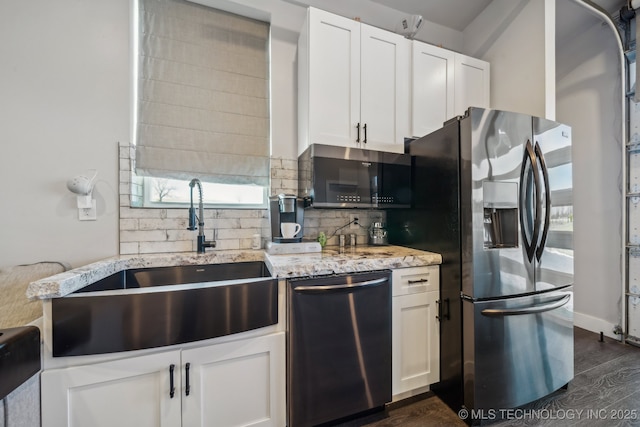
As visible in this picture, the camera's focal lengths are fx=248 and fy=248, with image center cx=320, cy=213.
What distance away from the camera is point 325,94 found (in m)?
1.76

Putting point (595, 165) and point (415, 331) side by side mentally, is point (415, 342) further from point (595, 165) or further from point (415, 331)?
point (595, 165)

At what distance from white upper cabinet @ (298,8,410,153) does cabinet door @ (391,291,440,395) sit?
1147 mm

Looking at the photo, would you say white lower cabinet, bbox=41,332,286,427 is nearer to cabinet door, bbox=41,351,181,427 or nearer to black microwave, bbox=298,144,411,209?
cabinet door, bbox=41,351,181,427

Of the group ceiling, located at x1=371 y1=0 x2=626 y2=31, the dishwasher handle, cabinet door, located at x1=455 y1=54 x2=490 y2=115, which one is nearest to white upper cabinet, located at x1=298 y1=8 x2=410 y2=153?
cabinet door, located at x1=455 y1=54 x2=490 y2=115

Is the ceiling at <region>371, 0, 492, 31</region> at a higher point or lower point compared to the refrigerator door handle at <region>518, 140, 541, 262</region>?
higher

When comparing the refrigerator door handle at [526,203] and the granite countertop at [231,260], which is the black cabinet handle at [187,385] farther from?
the refrigerator door handle at [526,203]

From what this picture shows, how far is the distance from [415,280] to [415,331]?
1.07 feet

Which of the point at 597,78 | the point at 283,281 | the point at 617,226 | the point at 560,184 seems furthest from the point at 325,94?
the point at 617,226

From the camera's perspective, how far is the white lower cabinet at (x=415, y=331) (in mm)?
1516

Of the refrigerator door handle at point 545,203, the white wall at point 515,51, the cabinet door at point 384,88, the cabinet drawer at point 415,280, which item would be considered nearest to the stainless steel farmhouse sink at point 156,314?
the cabinet drawer at point 415,280

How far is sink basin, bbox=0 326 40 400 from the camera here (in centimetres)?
36

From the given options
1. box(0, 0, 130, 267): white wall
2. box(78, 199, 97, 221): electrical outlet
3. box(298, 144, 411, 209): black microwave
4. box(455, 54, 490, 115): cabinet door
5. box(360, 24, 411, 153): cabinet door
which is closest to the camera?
box(0, 0, 130, 267): white wall

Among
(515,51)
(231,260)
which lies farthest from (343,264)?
(515,51)

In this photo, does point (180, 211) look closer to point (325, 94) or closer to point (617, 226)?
point (325, 94)
